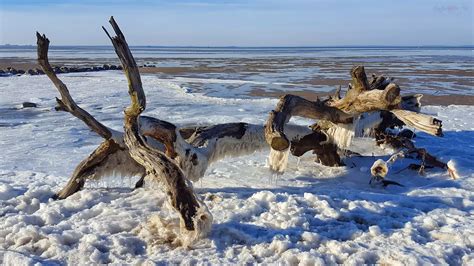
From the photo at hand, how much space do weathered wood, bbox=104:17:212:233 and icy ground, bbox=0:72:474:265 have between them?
0.74ft

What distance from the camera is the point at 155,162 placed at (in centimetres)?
523

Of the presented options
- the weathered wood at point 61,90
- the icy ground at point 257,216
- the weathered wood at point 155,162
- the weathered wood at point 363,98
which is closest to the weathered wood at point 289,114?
the weathered wood at point 363,98

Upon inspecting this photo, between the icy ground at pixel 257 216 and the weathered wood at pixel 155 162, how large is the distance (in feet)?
0.74

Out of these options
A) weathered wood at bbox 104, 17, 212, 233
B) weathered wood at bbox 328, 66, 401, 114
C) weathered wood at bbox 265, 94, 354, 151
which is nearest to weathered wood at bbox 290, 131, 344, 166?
weathered wood at bbox 265, 94, 354, 151

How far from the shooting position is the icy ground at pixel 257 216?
433 cm

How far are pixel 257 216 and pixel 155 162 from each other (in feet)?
3.91

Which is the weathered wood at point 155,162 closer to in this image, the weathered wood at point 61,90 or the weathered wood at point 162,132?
the weathered wood at point 162,132

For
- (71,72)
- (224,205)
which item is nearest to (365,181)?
(224,205)

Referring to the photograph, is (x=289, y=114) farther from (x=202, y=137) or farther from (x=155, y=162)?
(x=155, y=162)

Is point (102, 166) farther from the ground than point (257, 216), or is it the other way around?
point (102, 166)

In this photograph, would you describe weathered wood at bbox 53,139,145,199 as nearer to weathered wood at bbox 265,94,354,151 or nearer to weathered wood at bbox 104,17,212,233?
weathered wood at bbox 104,17,212,233

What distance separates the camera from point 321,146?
7.54 metres

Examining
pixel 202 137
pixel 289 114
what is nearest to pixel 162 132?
pixel 202 137

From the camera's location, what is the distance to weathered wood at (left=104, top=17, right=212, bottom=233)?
462 centimetres
